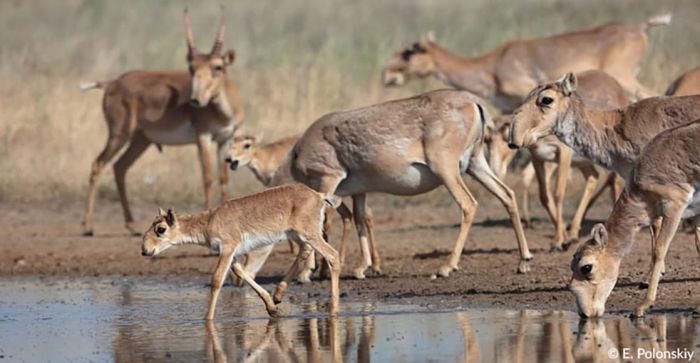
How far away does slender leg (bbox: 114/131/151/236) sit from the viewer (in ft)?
67.4

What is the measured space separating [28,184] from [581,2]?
15.5m

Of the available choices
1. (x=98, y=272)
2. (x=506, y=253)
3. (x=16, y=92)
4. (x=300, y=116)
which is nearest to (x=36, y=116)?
(x=16, y=92)

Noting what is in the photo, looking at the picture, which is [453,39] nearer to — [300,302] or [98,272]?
[98,272]

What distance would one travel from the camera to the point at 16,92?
85.9 ft

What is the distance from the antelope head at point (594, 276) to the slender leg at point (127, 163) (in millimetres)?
9693

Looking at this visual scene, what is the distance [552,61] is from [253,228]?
30.5ft

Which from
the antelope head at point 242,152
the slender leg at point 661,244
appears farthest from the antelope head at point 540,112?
the antelope head at point 242,152

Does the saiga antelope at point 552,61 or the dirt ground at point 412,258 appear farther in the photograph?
the saiga antelope at point 552,61

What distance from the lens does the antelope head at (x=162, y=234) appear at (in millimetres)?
13405

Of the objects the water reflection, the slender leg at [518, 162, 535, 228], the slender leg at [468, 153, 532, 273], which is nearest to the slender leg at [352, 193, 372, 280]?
the slender leg at [468, 153, 532, 273]

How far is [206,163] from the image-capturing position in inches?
802

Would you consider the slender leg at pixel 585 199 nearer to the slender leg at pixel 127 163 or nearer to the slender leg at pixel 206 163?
the slender leg at pixel 206 163

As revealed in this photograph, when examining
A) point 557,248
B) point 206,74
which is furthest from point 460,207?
point 206,74

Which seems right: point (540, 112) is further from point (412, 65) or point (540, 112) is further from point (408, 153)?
point (412, 65)
